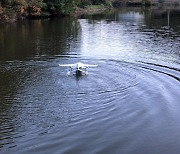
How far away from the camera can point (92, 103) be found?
21078 mm

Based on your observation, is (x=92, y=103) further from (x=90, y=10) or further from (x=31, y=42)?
(x=90, y=10)

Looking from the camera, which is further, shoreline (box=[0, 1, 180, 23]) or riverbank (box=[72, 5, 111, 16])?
riverbank (box=[72, 5, 111, 16])

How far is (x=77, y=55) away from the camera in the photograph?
35.0 meters

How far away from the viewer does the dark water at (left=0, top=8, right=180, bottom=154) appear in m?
16.2

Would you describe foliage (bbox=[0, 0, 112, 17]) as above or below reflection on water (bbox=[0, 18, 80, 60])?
above

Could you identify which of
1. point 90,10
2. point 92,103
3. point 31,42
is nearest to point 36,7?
point 90,10

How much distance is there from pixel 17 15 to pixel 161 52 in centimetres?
4748

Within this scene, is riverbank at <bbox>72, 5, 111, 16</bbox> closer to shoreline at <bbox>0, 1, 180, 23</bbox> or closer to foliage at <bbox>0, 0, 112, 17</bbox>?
shoreline at <bbox>0, 1, 180, 23</bbox>

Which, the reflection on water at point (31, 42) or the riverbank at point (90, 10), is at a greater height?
the riverbank at point (90, 10)

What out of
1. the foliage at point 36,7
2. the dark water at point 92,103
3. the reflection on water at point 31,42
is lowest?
the dark water at point 92,103

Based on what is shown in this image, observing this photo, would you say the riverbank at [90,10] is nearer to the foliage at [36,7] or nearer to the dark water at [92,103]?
the foliage at [36,7]

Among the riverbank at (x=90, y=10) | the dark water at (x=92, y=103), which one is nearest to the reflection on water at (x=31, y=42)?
the dark water at (x=92, y=103)

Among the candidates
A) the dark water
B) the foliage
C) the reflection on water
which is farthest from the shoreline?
the dark water

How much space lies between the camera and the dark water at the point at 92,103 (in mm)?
16250
